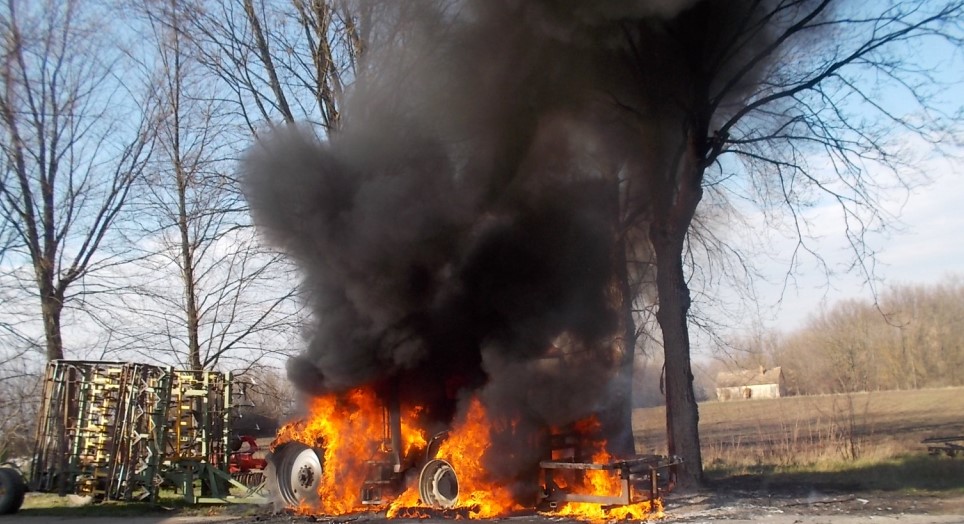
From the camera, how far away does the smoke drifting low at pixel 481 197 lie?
36.3 feet

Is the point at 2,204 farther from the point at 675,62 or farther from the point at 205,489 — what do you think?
the point at 675,62

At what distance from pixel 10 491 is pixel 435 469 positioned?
7.43 meters

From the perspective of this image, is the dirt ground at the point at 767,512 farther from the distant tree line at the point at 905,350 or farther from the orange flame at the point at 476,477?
the distant tree line at the point at 905,350

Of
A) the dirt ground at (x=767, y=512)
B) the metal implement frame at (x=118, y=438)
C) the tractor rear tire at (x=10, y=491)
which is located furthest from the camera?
the metal implement frame at (x=118, y=438)

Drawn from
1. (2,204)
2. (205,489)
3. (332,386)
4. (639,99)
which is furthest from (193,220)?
(639,99)

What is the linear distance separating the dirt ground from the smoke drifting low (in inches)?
71.0

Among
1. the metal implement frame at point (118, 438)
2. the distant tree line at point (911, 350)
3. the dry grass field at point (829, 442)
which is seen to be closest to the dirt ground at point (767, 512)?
the metal implement frame at point (118, 438)

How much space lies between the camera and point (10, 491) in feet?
40.7

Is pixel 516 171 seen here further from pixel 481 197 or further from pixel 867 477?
pixel 867 477

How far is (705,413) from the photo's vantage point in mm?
36875

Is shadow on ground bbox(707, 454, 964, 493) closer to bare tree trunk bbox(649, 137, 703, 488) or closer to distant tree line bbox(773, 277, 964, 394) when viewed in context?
bare tree trunk bbox(649, 137, 703, 488)

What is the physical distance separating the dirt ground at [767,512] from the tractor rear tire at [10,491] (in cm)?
81

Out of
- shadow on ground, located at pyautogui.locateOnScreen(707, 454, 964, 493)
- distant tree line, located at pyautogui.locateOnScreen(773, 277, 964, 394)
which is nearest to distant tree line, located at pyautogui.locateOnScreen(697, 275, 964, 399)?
distant tree line, located at pyautogui.locateOnScreen(773, 277, 964, 394)

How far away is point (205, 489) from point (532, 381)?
649 cm
